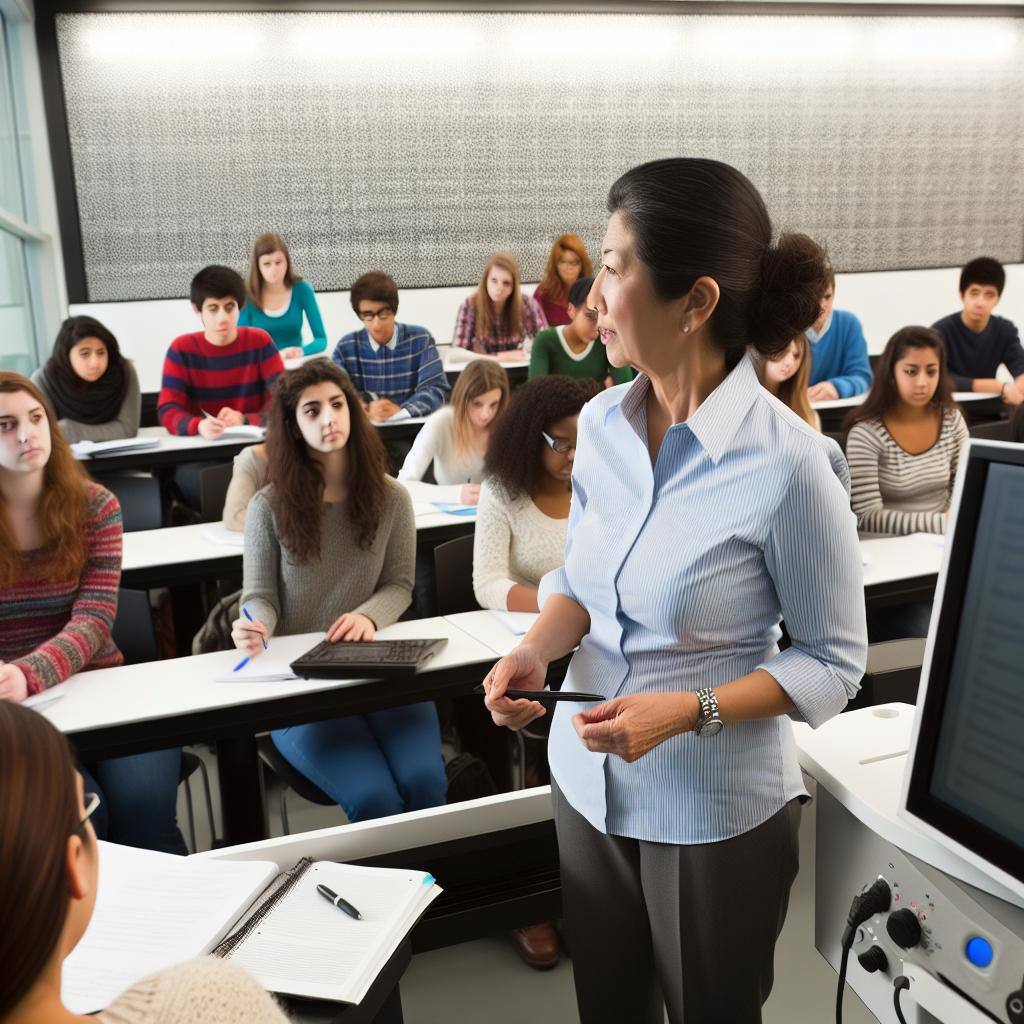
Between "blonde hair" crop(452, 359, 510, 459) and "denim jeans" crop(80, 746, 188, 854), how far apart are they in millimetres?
1917

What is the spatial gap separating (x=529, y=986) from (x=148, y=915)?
3.73ft

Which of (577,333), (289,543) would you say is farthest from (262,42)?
(289,543)

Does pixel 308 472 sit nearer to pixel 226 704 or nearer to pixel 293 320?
pixel 226 704

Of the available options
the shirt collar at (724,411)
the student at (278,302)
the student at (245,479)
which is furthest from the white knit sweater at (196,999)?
the student at (278,302)

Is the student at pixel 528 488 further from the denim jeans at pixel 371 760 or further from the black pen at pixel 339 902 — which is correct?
the black pen at pixel 339 902

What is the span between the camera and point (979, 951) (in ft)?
2.88

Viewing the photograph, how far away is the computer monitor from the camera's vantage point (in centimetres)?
84

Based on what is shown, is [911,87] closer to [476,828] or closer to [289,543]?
[289,543]

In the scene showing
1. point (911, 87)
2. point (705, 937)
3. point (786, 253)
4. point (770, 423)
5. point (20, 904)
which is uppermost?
point (911, 87)

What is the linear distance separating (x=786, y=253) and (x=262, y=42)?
6706 millimetres

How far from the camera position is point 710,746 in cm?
111

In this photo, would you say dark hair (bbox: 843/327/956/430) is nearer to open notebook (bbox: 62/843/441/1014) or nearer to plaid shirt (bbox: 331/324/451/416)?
plaid shirt (bbox: 331/324/451/416)

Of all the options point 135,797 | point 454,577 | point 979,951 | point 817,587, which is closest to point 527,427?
point 454,577

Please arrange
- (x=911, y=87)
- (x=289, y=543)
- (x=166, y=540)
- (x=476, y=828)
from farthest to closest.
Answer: (x=911, y=87) → (x=166, y=540) → (x=289, y=543) → (x=476, y=828)
